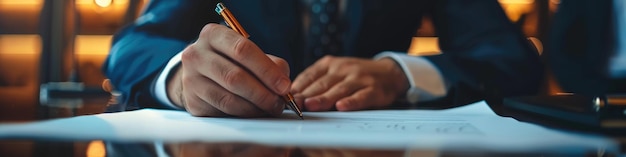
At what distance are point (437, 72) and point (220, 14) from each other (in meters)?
0.23

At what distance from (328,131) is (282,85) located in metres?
0.05

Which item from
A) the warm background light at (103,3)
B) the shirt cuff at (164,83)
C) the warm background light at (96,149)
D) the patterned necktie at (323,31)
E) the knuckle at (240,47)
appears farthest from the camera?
the warm background light at (103,3)

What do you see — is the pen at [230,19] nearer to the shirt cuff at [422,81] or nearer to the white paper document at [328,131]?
the white paper document at [328,131]

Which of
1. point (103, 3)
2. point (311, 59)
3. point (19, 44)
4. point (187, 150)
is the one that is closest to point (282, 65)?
point (187, 150)

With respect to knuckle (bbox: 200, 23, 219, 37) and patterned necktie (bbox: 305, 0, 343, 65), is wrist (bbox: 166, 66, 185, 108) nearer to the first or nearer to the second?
knuckle (bbox: 200, 23, 219, 37)

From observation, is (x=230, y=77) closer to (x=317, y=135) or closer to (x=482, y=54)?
(x=317, y=135)

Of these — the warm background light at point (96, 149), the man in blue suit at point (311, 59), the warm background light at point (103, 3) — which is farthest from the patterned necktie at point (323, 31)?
the warm background light at point (103, 3)

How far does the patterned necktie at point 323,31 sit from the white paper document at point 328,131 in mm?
256

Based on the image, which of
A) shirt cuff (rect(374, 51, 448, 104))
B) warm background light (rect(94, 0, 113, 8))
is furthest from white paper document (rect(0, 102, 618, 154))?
warm background light (rect(94, 0, 113, 8))

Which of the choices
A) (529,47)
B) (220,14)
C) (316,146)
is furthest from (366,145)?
(529,47)

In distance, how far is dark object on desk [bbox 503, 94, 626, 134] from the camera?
0.25 meters

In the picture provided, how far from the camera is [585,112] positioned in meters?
0.27

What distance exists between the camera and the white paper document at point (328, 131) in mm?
212

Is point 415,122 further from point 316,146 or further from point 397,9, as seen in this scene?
point 397,9
